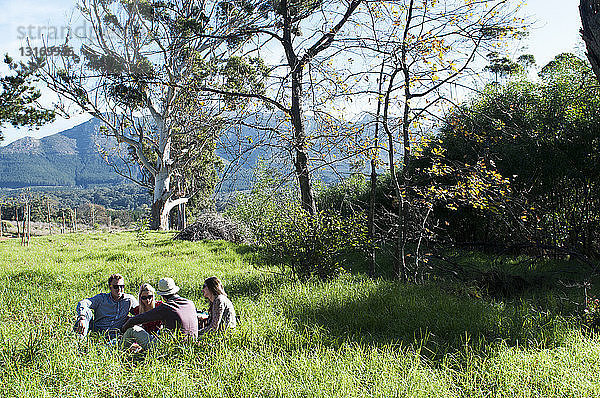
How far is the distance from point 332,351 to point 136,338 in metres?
2.03

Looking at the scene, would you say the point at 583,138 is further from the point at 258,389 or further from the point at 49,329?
the point at 49,329

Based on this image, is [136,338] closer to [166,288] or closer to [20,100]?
[166,288]

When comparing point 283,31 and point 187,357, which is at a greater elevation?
point 283,31

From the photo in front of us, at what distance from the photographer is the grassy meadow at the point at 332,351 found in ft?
10.6

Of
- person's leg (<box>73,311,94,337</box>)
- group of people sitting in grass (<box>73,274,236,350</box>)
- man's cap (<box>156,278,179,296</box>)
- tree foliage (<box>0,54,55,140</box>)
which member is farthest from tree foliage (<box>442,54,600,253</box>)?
tree foliage (<box>0,54,55,140</box>)

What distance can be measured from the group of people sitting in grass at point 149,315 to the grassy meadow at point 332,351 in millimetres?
209

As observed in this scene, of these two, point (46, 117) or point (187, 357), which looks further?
point (46, 117)

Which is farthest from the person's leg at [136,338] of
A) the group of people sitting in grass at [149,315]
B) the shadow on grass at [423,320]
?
the shadow on grass at [423,320]

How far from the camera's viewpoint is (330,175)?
26.3 feet

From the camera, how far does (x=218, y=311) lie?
4.64 metres

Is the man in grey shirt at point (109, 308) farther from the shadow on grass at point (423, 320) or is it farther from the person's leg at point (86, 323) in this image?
the shadow on grass at point (423, 320)

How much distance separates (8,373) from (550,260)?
9.91m

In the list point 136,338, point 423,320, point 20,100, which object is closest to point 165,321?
point 136,338

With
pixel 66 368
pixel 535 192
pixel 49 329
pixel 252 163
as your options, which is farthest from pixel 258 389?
pixel 535 192
